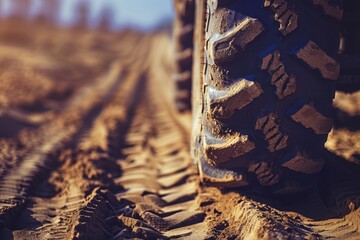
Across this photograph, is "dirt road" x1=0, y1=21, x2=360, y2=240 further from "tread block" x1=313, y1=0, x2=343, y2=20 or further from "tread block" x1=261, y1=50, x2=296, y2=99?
"tread block" x1=313, y1=0, x2=343, y2=20

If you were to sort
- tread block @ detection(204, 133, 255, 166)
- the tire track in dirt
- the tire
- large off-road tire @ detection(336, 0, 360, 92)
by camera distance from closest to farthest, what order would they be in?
1. tread block @ detection(204, 133, 255, 166)
2. large off-road tire @ detection(336, 0, 360, 92)
3. the tire track in dirt
4. the tire

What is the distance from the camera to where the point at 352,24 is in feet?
8.34

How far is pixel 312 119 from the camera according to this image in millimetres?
2025

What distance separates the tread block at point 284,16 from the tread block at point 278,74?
115mm

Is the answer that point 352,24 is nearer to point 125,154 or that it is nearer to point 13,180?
point 125,154

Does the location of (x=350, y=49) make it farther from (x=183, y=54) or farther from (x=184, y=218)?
(x=183, y=54)

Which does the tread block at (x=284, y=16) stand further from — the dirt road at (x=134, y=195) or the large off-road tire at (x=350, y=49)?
the dirt road at (x=134, y=195)

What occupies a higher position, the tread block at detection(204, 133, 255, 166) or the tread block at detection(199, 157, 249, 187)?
the tread block at detection(204, 133, 255, 166)

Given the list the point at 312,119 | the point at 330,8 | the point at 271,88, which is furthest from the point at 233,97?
the point at 330,8

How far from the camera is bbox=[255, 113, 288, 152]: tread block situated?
2010mm

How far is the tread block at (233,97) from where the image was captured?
1977 millimetres

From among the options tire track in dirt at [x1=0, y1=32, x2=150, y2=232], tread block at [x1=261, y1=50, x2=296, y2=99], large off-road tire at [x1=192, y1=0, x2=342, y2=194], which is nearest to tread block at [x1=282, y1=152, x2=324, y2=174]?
large off-road tire at [x1=192, y1=0, x2=342, y2=194]

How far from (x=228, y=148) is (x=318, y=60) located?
0.61 m

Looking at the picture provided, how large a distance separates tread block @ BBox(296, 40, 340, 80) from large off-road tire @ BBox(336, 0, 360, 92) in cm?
30
